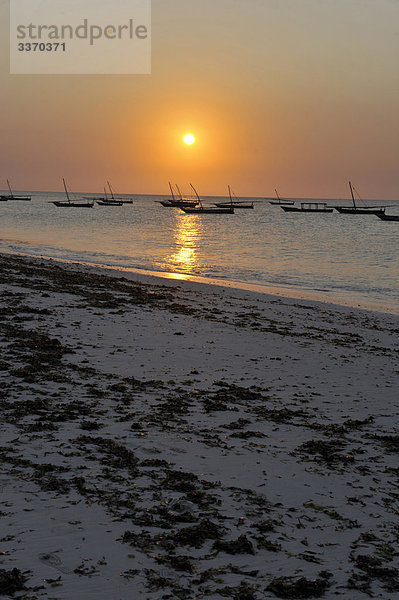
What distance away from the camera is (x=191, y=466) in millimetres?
5328

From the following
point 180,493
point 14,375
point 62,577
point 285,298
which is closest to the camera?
point 62,577

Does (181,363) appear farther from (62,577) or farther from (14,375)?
(62,577)

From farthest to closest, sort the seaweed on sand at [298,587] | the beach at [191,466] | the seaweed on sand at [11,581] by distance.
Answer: the beach at [191,466] → the seaweed on sand at [298,587] → the seaweed on sand at [11,581]

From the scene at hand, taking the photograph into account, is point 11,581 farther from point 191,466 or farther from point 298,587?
point 191,466

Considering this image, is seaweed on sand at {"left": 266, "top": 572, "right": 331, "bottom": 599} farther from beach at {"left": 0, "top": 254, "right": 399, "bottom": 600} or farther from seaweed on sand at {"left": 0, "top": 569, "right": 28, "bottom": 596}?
seaweed on sand at {"left": 0, "top": 569, "right": 28, "bottom": 596}

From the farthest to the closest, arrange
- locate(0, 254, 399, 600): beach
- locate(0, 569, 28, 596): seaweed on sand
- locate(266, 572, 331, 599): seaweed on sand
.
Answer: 1. locate(0, 254, 399, 600): beach
2. locate(266, 572, 331, 599): seaweed on sand
3. locate(0, 569, 28, 596): seaweed on sand

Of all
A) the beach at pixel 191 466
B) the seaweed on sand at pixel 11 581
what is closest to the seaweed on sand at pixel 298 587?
the beach at pixel 191 466

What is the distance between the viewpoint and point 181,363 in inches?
365

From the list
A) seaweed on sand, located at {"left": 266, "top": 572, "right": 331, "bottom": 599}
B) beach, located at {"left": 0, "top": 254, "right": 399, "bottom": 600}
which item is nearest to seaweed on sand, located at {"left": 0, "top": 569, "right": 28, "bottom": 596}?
beach, located at {"left": 0, "top": 254, "right": 399, "bottom": 600}

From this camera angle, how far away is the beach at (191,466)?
12.1ft

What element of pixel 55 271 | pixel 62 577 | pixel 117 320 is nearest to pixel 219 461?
pixel 62 577

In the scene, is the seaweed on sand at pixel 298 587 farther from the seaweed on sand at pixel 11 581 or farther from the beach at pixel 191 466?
the seaweed on sand at pixel 11 581

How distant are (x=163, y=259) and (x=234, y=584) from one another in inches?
1289

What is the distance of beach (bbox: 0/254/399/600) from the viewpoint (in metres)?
3.70
